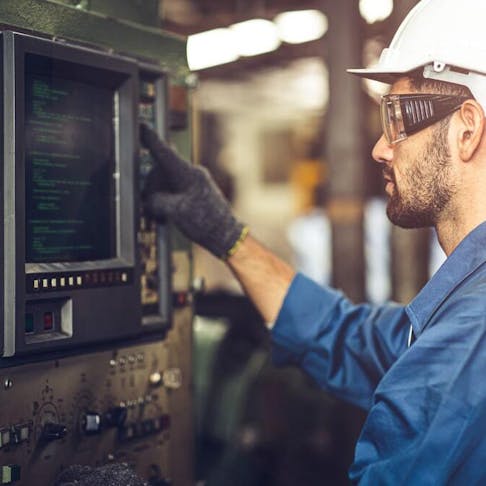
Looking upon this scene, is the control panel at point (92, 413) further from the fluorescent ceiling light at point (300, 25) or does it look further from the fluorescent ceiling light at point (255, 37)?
the fluorescent ceiling light at point (300, 25)

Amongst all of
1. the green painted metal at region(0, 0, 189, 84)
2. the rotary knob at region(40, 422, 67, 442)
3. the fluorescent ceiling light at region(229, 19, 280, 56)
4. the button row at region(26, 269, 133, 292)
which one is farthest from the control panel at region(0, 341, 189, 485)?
the fluorescent ceiling light at region(229, 19, 280, 56)

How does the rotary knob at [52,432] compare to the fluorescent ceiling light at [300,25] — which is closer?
the rotary knob at [52,432]

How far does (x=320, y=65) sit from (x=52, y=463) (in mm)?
5850

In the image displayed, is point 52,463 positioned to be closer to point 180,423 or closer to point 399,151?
point 180,423

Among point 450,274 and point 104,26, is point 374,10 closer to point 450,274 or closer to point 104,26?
point 104,26

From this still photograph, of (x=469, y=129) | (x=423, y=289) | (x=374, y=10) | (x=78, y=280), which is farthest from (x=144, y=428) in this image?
(x=374, y=10)

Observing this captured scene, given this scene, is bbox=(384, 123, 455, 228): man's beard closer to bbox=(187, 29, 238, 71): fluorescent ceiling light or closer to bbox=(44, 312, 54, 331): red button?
bbox=(44, 312, 54, 331): red button

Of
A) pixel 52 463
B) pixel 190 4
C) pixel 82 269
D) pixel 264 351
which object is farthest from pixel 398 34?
pixel 190 4

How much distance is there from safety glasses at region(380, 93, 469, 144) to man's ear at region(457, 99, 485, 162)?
0.03 meters

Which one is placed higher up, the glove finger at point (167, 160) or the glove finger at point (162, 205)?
the glove finger at point (167, 160)

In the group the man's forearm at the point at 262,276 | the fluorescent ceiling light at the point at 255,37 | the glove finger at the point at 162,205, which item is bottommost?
the man's forearm at the point at 262,276

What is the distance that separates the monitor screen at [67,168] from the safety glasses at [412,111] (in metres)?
0.56

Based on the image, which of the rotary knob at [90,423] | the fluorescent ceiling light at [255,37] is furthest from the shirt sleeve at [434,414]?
the fluorescent ceiling light at [255,37]

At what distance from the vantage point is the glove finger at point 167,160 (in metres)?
1.63
